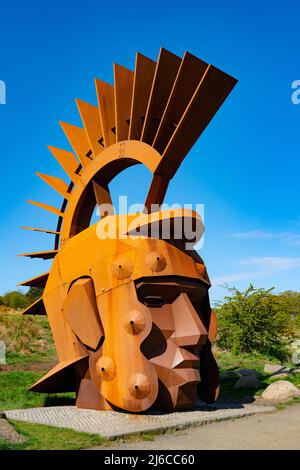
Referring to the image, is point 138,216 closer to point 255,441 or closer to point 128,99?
point 128,99

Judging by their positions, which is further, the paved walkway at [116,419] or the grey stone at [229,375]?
the grey stone at [229,375]

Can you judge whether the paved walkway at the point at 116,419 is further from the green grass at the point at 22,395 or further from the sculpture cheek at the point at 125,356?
the green grass at the point at 22,395

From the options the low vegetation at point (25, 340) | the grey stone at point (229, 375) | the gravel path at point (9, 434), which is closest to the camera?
the gravel path at point (9, 434)

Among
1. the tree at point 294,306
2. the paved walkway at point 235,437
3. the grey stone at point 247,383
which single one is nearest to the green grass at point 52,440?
the paved walkway at point 235,437

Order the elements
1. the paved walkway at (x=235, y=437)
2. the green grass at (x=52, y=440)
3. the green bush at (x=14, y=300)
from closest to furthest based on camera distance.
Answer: the green grass at (x=52, y=440) → the paved walkway at (x=235, y=437) → the green bush at (x=14, y=300)

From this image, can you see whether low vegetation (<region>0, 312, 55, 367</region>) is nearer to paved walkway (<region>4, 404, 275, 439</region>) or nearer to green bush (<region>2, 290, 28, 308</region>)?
paved walkway (<region>4, 404, 275, 439</region>)

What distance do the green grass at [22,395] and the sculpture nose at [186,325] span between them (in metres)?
4.04

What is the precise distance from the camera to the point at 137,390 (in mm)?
8805

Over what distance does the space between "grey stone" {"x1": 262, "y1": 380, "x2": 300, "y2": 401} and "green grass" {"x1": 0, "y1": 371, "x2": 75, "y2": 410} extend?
545cm

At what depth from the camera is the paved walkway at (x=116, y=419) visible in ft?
26.0

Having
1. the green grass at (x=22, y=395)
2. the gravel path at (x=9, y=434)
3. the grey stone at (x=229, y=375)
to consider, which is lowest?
the green grass at (x=22, y=395)

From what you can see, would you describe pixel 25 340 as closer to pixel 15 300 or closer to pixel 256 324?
pixel 256 324

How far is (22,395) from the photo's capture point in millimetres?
13742
